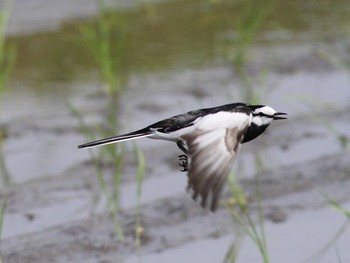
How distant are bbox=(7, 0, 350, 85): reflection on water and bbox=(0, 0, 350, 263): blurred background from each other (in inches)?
0.9

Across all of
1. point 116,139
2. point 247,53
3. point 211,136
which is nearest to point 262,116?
point 211,136

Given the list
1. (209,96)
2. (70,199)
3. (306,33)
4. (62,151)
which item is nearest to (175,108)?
(209,96)

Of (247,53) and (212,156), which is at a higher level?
(247,53)

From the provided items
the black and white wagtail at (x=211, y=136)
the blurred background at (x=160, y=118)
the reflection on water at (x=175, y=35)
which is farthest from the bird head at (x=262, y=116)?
the reflection on water at (x=175, y=35)

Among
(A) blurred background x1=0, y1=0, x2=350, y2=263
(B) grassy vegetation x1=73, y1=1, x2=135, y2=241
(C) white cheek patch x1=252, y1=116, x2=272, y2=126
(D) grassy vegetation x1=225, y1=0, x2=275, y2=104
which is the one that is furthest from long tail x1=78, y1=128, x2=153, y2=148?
(D) grassy vegetation x1=225, y1=0, x2=275, y2=104

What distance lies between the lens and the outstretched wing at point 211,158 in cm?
443

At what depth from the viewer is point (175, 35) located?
11.1 metres

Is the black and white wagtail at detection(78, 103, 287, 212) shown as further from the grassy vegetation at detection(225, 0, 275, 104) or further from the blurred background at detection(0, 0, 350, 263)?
the grassy vegetation at detection(225, 0, 275, 104)

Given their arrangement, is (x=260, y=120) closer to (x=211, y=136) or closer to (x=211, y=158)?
(x=211, y=136)

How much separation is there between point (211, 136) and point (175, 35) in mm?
6346

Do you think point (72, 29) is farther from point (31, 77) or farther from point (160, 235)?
point (160, 235)

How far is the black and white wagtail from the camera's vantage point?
14.7 ft

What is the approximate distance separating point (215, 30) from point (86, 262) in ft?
18.1

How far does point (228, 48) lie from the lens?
10.7 meters
